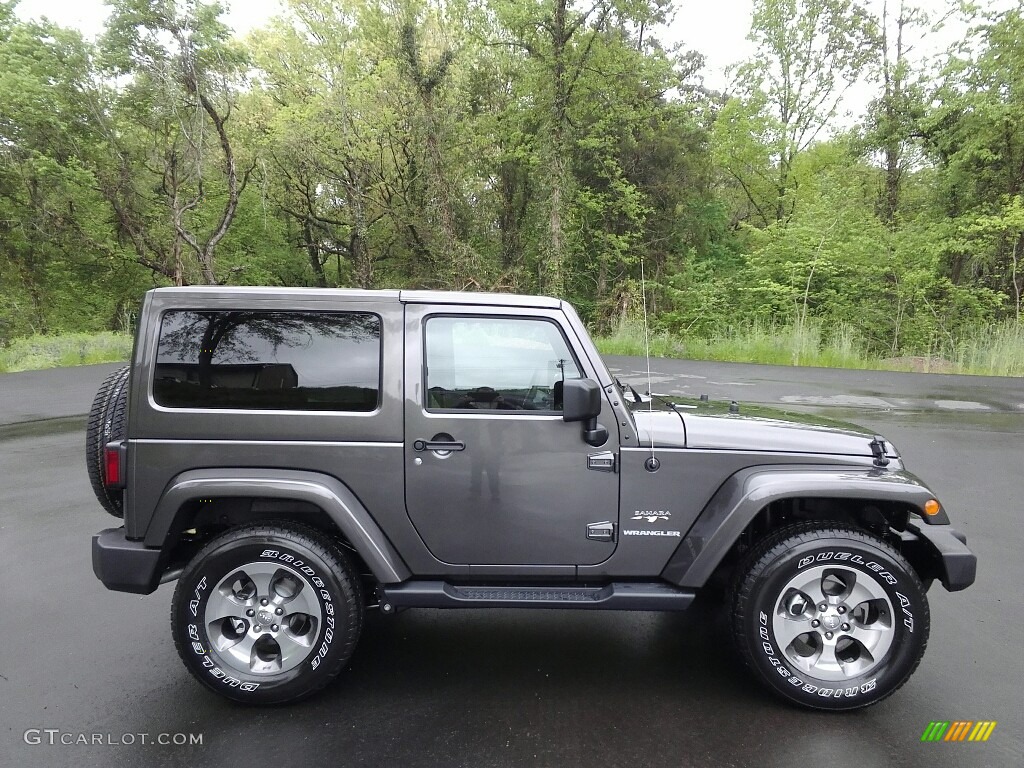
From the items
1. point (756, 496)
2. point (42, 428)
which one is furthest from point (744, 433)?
point (42, 428)

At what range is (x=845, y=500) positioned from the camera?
10.0ft

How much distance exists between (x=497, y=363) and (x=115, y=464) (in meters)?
1.85

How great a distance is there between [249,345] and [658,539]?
2148 mm

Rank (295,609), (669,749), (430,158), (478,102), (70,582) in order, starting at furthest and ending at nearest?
(478,102), (430,158), (70,582), (295,609), (669,749)

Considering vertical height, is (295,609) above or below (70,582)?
above

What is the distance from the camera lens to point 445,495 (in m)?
2.87

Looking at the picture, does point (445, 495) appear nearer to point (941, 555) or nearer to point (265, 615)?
point (265, 615)

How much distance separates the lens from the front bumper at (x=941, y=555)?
111 inches

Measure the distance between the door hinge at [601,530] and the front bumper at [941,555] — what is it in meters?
1.48

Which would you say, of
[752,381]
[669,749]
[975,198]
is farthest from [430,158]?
[669,749]

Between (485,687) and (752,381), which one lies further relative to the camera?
(752,381)

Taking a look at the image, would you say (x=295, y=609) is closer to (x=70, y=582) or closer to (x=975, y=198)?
(x=70, y=582)

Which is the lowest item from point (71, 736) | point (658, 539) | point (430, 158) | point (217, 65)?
point (71, 736)

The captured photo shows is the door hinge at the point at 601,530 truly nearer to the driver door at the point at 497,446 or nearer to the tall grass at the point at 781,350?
the driver door at the point at 497,446
